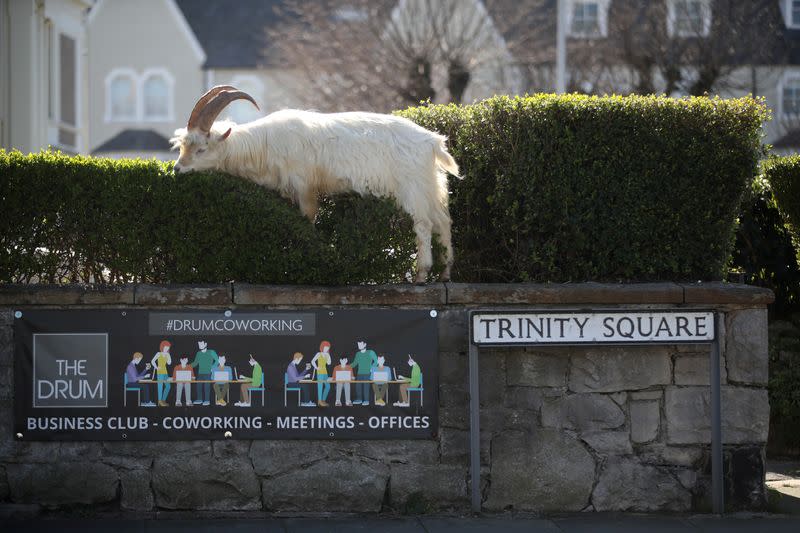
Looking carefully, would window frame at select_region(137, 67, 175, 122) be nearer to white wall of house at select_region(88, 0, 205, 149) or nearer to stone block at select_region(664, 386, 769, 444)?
white wall of house at select_region(88, 0, 205, 149)

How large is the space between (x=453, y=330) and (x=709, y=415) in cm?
186

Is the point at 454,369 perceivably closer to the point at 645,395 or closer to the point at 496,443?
the point at 496,443

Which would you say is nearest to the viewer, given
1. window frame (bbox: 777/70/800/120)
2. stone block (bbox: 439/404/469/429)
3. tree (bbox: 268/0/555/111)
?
stone block (bbox: 439/404/469/429)

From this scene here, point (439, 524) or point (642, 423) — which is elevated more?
point (642, 423)

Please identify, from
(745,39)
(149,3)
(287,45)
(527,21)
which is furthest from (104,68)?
(745,39)

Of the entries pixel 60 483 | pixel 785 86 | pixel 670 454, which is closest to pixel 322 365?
pixel 60 483

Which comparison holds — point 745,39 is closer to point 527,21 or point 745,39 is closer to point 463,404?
point 527,21

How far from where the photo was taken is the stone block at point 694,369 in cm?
738

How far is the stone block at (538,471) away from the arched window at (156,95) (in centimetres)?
3541

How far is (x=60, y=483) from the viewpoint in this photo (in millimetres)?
7078

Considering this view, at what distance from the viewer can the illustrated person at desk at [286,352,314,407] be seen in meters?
7.21

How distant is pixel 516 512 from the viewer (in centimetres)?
729

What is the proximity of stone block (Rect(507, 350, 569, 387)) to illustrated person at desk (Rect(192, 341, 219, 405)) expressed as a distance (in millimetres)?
2010

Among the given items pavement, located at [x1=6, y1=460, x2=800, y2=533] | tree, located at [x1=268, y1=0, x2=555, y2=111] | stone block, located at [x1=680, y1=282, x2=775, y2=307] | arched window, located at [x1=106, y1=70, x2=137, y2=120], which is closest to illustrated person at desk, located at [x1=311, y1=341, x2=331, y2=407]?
pavement, located at [x1=6, y1=460, x2=800, y2=533]
